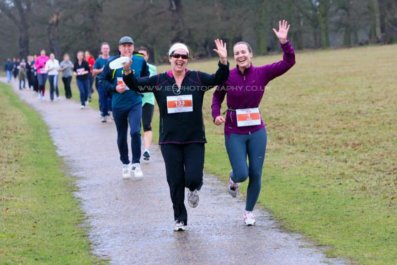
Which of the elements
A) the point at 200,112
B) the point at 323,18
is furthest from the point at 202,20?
Answer: the point at 200,112

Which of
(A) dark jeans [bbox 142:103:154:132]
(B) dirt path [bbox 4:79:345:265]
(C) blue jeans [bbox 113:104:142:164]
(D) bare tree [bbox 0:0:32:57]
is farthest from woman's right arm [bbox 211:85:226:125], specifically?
(D) bare tree [bbox 0:0:32:57]

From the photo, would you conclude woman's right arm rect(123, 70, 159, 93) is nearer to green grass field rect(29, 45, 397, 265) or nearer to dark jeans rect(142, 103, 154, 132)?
green grass field rect(29, 45, 397, 265)

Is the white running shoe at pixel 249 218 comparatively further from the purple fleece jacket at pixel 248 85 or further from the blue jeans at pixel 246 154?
the purple fleece jacket at pixel 248 85

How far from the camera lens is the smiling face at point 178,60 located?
8867mm

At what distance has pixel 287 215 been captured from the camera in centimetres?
988

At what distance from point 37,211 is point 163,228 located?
6.80 feet

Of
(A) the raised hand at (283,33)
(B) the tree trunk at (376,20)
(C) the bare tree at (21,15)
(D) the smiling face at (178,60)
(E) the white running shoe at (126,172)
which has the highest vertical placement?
(C) the bare tree at (21,15)

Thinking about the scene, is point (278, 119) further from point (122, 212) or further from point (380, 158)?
point (122, 212)

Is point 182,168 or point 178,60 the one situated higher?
point 178,60

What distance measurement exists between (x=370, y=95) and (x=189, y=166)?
17839 millimetres

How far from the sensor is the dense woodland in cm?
7569

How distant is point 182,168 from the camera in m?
9.15

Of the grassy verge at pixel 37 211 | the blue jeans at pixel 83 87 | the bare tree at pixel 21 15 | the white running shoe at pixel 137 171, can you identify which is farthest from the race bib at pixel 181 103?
the bare tree at pixel 21 15

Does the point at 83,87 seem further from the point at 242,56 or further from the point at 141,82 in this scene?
the point at 242,56
